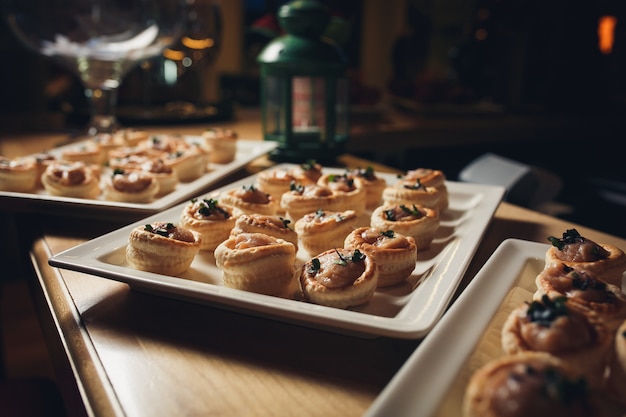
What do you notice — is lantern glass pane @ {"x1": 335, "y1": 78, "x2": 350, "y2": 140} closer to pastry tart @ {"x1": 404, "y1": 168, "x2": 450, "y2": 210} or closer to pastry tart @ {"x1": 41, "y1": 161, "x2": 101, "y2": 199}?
pastry tart @ {"x1": 404, "y1": 168, "x2": 450, "y2": 210}

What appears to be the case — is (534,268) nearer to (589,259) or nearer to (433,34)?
(589,259)

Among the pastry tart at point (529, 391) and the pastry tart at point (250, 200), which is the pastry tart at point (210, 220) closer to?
the pastry tart at point (250, 200)

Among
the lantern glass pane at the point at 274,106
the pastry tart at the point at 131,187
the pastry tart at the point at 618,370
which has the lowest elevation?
the pastry tart at the point at 131,187

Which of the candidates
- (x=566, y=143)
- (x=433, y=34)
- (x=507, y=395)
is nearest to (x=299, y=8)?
(x=507, y=395)

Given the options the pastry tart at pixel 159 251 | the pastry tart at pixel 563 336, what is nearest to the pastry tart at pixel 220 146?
the pastry tart at pixel 159 251

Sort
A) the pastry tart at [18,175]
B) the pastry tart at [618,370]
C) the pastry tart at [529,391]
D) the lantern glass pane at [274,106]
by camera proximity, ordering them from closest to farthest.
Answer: the pastry tart at [529,391] → the pastry tart at [618,370] → the pastry tart at [18,175] → the lantern glass pane at [274,106]

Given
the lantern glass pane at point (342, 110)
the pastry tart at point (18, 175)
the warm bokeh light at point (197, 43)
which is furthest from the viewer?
the warm bokeh light at point (197, 43)

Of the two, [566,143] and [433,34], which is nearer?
[566,143]

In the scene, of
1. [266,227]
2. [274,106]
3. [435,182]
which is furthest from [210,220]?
[274,106]
